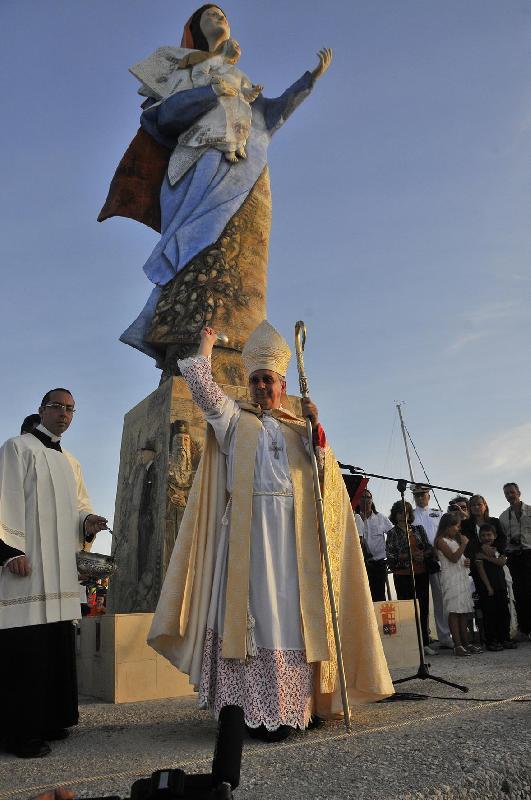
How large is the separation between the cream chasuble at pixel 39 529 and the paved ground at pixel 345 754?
2.29ft

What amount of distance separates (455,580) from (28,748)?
5227mm

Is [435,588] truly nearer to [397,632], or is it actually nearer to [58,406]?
[397,632]

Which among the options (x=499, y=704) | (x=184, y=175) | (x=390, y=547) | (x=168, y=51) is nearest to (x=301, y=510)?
(x=499, y=704)

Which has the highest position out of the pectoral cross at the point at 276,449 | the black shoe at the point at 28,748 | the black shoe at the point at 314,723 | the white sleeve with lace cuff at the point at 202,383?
the white sleeve with lace cuff at the point at 202,383

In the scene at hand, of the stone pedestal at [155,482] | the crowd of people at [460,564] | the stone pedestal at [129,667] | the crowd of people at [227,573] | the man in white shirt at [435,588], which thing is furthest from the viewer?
the man in white shirt at [435,588]

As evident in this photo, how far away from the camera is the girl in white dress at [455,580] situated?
717cm

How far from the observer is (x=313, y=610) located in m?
3.53

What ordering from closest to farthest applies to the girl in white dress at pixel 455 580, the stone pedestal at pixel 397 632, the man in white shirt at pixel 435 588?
1. the stone pedestal at pixel 397 632
2. the girl in white dress at pixel 455 580
3. the man in white shirt at pixel 435 588

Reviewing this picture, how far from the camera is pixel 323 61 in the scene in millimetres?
7977

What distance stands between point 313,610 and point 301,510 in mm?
553

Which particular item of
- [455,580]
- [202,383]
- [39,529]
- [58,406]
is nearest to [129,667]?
[39,529]

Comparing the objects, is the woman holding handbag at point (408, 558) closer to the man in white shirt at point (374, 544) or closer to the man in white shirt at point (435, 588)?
the man in white shirt at point (435, 588)

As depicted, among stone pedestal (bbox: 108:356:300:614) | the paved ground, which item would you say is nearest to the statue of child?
stone pedestal (bbox: 108:356:300:614)

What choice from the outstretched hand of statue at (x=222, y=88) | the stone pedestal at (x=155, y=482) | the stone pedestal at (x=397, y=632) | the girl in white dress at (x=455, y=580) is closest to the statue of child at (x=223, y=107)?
the outstretched hand of statue at (x=222, y=88)
